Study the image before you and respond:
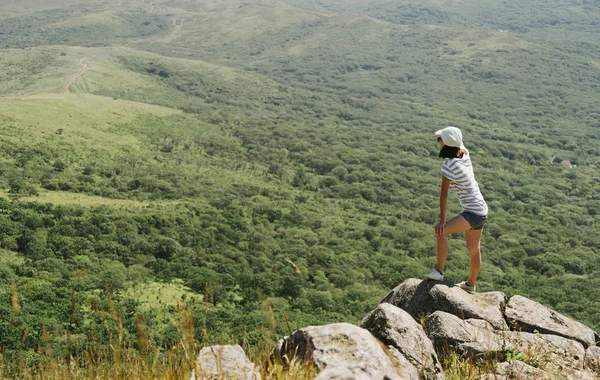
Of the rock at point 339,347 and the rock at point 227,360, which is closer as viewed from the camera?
the rock at point 227,360

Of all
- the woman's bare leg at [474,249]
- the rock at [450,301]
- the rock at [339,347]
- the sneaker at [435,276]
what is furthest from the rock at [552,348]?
the rock at [339,347]

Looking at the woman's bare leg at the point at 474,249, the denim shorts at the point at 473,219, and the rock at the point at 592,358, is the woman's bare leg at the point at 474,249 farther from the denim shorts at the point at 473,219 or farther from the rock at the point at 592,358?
the rock at the point at 592,358

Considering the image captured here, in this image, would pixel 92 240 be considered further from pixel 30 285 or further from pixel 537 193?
pixel 537 193

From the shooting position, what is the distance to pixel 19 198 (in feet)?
243

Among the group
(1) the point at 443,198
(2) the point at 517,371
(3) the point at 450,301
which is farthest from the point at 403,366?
(1) the point at 443,198

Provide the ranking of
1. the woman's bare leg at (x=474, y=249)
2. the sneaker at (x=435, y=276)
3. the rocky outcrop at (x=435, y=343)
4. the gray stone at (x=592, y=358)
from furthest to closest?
the sneaker at (x=435, y=276), the woman's bare leg at (x=474, y=249), the gray stone at (x=592, y=358), the rocky outcrop at (x=435, y=343)

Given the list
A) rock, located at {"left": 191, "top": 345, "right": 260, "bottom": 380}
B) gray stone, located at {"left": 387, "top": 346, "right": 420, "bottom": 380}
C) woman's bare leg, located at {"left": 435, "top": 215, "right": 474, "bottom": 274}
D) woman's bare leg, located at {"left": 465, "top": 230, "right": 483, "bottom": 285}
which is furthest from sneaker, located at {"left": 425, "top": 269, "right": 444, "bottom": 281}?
rock, located at {"left": 191, "top": 345, "right": 260, "bottom": 380}

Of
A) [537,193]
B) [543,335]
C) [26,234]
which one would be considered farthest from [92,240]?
[537,193]

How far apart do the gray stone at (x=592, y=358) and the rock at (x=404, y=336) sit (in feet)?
8.34

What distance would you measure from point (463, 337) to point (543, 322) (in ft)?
8.12

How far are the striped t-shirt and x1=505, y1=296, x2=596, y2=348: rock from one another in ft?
6.60

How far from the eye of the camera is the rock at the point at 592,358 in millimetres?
8334

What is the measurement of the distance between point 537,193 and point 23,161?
12368 centimetres

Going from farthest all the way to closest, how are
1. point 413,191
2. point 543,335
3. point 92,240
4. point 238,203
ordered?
point 413,191 → point 238,203 → point 92,240 → point 543,335
